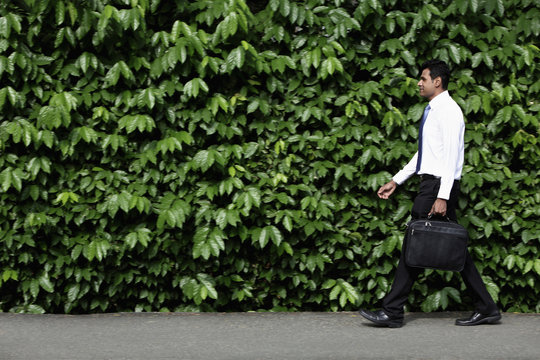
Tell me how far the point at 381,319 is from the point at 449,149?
1.40 meters

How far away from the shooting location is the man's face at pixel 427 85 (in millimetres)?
5254

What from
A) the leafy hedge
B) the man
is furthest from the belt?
the leafy hedge

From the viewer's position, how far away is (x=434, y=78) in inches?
207

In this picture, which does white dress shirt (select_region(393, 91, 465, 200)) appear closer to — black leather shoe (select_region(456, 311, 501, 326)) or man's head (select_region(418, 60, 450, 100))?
man's head (select_region(418, 60, 450, 100))

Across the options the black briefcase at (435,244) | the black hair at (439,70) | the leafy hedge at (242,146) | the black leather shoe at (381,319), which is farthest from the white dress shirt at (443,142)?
the black leather shoe at (381,319)

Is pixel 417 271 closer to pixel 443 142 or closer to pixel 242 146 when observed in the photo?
pixel 443 142

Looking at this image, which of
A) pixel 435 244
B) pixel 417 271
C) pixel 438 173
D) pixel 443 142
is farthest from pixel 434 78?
pixel 417 271

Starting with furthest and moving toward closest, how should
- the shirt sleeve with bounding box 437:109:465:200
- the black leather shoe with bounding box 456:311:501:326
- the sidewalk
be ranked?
the black leather shoe with bounding box 456:311:501:326 → the shirt sleeve with bounding box 437:109:465:200 → the sidewalk

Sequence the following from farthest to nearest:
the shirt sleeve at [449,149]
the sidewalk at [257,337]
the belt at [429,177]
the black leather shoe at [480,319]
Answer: the black leather shoe at [480,319]
the belt at [429,177]
the shirt sleeve at [449,149]
the sidewalk at [257,337]

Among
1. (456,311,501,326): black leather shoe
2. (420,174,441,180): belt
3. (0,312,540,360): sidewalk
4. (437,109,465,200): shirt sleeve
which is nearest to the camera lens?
(0,312,540,360): sidewalk

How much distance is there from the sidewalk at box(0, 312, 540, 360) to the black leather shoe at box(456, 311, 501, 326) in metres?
0.05

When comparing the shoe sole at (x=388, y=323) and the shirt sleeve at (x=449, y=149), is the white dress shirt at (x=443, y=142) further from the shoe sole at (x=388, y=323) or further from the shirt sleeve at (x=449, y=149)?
the shoe sole at (x=388, y=323)

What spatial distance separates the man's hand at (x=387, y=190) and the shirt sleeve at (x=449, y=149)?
1.54 feet

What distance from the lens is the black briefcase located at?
5160 mm
